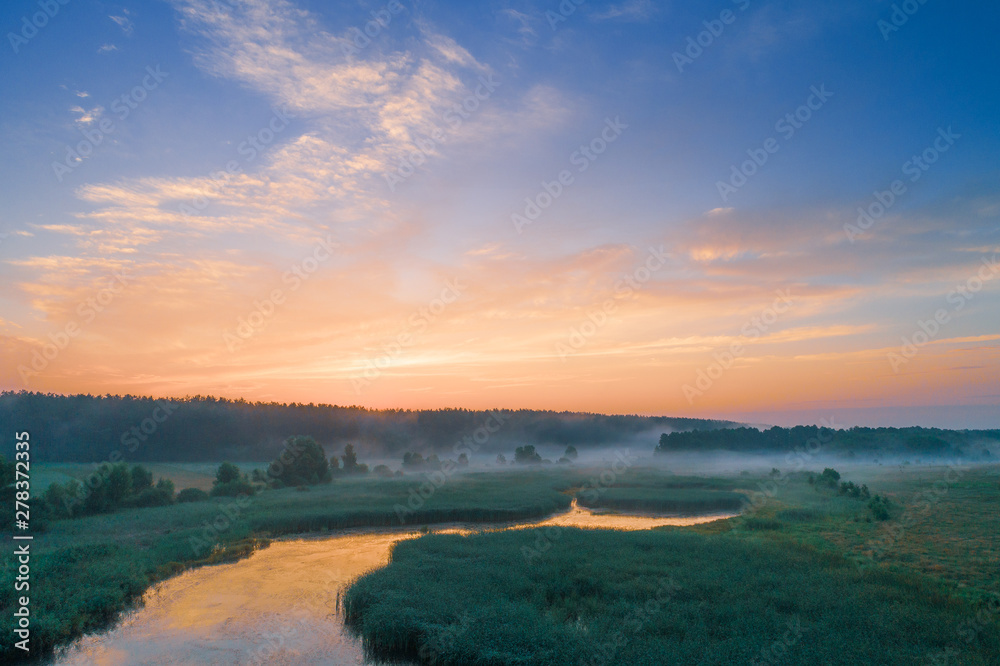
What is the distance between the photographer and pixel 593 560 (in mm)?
24656

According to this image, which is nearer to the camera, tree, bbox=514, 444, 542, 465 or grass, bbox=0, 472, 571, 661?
grass, bbox=0, 472, 571, 661

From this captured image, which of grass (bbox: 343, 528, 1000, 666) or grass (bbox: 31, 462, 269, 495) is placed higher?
grass (bbox: 343, 528, 1000, 666)

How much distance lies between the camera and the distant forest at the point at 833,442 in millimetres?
143375

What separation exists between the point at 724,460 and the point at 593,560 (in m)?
131

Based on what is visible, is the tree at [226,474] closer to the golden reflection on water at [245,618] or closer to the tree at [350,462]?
the golden reflection on water at [245,618]

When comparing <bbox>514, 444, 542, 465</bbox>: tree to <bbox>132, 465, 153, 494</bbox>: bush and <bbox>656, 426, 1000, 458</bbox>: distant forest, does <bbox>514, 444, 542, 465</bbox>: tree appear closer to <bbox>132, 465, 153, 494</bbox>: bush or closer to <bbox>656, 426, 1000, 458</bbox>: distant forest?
<bbox>656, 426, 1000, 458</bbox>: distant forest

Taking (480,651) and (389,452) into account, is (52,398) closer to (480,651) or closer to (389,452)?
(389,452)

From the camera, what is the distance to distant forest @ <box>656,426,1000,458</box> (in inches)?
5645

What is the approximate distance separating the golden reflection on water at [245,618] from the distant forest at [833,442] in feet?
458

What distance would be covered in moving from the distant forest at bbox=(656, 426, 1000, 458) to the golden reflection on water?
13946 centimetres

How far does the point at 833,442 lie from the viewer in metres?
148

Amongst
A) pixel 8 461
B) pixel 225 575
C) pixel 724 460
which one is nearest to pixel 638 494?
pixel 225 575

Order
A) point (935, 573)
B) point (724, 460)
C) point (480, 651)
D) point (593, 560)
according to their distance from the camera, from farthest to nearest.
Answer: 1. point (724, 460)
2. point (593, 560)
3. point (935, 573)
4. point (480, 651)

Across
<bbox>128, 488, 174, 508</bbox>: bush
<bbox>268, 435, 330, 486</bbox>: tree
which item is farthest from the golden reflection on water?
<bbox>268, 435, 330, 486</bbox>: tree
